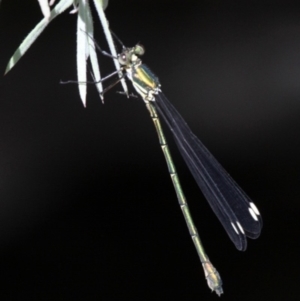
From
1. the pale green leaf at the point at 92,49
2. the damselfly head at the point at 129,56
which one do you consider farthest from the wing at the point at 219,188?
the pale green leaf at the point at 92,49

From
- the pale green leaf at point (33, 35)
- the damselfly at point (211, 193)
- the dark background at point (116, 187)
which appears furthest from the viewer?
the dark background at point (116, 187)

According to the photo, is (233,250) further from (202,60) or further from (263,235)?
(202,60)

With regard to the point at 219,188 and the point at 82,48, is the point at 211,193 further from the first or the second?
the point at 82,48

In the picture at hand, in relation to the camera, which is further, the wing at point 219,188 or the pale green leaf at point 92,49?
the wing at point 219,188

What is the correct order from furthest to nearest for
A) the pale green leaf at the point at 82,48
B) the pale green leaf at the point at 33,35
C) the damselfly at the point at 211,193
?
the damselfly at the point at 211,193 → the pale green leaf at the point at 82,48 → the pale green leaf at the point at 33,35

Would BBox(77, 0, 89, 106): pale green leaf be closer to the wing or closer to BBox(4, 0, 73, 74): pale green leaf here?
BBox(4, 0, 73, 74): pale green leaf

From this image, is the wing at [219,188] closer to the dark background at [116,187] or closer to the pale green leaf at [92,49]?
the pale green leaf at [92,49]

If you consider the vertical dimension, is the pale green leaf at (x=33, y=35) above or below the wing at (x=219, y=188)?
above

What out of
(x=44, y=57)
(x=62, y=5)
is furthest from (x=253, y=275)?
(x=62, y=5)
